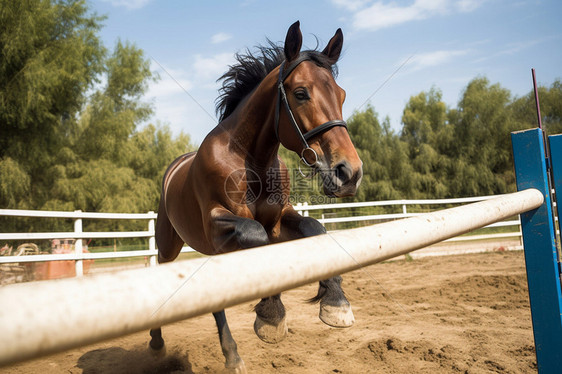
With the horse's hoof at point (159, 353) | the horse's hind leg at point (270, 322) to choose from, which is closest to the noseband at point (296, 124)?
the horse's hind leg at point (270, 322)

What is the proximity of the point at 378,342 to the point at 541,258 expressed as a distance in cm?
194

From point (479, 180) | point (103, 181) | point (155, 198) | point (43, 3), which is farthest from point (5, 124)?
point (479, 180)

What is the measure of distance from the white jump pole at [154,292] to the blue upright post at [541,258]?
1174 millimetres

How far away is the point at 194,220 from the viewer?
296 centimetres

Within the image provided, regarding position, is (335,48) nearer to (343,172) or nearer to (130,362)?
(343,172)

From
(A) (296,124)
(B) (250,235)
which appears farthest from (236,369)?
(A) (296,124)

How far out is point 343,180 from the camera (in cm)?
189

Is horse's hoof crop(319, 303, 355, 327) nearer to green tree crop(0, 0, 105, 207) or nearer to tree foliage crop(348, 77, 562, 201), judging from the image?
green tree crop(0, 0, 105, 207)

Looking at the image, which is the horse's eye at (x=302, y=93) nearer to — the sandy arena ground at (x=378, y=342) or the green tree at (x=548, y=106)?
the sandy arena ground at (x=378, y=342)

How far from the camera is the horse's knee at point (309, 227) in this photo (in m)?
2.37

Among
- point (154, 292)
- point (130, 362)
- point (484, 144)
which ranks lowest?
point (130, 362)

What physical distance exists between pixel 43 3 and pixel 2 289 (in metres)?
17.3

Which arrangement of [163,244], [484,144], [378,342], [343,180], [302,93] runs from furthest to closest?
[484,144] → [163,244] → [378,342] → [302,93] → [343,180]

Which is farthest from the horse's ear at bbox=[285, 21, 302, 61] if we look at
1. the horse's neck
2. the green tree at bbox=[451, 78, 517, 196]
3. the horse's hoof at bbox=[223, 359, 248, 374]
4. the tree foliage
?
the green tree at bbox=[451, 78, 517, 196]
